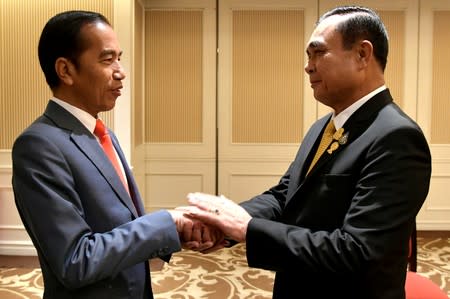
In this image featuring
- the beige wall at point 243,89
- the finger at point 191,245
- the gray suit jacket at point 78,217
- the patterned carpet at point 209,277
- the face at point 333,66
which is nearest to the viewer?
the gray suit jacket at point 78,217

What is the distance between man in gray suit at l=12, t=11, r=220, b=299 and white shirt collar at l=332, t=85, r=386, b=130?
581 millimetres

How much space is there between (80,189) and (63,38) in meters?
0.44

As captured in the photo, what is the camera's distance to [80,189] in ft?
4.34

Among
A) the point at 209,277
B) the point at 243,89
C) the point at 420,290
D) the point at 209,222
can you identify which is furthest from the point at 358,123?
the point at 243,89

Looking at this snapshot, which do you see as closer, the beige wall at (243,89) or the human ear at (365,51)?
the human ear at (365,51)

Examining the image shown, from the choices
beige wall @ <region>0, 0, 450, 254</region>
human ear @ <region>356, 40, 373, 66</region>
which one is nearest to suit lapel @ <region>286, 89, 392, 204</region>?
human ear @ <region>356, 40, 373, 66</region>

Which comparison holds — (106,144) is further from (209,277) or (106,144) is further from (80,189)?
(209,277)

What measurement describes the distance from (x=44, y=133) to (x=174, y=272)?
3.18 meters

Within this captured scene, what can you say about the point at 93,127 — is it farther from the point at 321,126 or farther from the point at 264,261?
the point at 321,126

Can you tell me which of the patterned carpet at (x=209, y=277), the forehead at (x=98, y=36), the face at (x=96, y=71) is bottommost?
the patterned carpet at (x=209, y=277)

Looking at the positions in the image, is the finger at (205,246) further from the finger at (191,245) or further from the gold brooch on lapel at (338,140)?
the gold brooch on lapel at (338,140)

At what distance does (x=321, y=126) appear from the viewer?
178 cm

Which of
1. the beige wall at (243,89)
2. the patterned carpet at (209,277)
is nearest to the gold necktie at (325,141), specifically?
the patterned carpet at (209,277)

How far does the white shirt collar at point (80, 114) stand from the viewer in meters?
1.44
